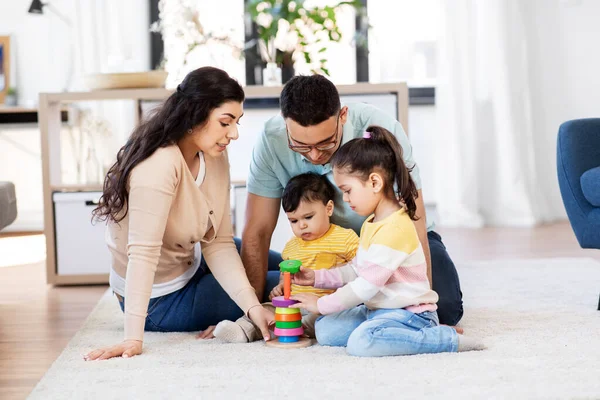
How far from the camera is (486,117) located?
189 inches

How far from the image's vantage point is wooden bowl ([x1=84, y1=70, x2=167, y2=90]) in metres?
3.30

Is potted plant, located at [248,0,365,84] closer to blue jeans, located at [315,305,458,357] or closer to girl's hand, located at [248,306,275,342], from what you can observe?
girl's hand, located at [248,306,275,342]

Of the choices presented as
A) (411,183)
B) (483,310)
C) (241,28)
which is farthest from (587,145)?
(241,28)

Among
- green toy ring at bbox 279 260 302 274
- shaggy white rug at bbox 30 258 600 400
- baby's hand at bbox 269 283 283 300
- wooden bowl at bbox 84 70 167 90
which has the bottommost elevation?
shaggy white rug at bbox 30 258 600 400

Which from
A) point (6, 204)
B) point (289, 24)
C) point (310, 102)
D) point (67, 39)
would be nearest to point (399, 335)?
point (310, 102)

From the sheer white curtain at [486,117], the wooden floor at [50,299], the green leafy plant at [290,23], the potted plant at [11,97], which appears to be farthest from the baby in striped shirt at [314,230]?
the potted plant at [11,97]

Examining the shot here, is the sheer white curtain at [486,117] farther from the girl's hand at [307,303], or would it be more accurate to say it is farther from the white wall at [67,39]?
the girl's hand at [307,303]

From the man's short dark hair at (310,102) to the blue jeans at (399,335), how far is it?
0.47 metres

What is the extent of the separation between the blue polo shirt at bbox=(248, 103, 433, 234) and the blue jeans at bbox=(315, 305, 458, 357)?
395 mm

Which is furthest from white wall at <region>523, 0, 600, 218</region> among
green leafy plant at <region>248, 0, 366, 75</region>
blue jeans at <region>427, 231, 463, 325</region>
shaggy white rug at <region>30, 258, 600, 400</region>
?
blue jeans at <region>427, 231, 463, 325</region>

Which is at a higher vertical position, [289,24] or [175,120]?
[289,24]

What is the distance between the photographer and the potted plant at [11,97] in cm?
482

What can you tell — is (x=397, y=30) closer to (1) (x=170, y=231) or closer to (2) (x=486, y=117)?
(2) (x=486, y=117)

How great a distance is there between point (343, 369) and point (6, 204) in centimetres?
143
